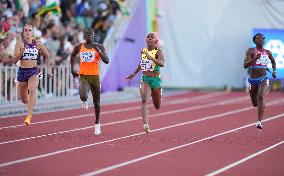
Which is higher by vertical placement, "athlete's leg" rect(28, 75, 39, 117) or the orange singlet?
the orange singlet

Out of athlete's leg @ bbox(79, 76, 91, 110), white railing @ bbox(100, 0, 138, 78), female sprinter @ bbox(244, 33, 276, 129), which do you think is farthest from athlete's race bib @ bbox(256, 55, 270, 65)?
white railing @ bbox(100, 0, 138, 78)

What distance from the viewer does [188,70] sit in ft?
102

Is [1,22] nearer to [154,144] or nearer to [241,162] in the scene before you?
[154,144]

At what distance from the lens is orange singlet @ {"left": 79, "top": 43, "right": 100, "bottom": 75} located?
48.4 feet

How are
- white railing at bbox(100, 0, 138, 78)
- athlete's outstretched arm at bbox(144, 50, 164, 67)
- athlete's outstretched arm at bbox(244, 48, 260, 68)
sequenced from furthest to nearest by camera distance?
white railing at bbox(100, 0, 138, 78) < athlete's outstretched arm at bbox(244, 48, 260, 68) < athlete's outstretched arm at bbox(144, 50, 164, 67)

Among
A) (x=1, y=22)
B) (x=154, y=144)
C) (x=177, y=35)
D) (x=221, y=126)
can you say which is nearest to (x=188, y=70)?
(x=177, y=35)

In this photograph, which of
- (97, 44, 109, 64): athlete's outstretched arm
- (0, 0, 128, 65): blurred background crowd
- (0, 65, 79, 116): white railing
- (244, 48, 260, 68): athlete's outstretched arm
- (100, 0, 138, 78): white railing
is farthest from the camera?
(100, 0, 138, 78): white railing

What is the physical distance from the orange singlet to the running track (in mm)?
1178

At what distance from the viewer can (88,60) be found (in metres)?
14.8

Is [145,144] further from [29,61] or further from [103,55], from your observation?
[29,61]

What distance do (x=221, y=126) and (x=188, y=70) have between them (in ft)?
47.1

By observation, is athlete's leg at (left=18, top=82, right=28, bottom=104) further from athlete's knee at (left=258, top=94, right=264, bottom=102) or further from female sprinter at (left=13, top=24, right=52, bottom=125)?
athlete's knee at (left=258, top=94, right=264, bottom=102)

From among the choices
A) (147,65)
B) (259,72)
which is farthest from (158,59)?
(259,72)

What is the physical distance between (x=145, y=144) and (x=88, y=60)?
2.39 m
